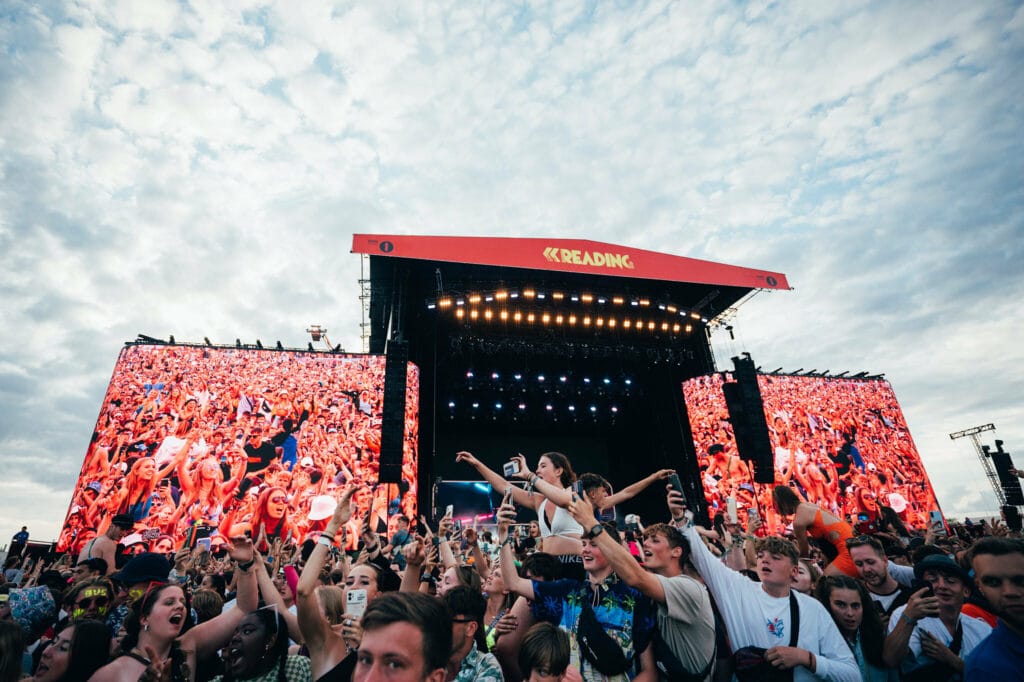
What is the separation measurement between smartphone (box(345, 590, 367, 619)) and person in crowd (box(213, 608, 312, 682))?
2.31 feet

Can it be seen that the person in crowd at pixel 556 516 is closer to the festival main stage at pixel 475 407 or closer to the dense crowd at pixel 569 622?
the dense crowd at pixel 569 622

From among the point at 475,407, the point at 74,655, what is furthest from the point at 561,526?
the point at 475,407

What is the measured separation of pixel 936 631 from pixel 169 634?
14.6 ft

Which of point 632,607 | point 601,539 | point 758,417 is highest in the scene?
point 758,417

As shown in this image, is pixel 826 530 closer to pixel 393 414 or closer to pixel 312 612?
pixel 312 612

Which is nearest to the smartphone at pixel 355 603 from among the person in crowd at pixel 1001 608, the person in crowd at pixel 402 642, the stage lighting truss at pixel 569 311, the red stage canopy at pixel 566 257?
the person in crowd at pixel 402 642

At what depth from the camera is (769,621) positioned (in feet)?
8.79

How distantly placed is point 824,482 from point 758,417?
5.09 metres

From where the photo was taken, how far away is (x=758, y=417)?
15586 mm

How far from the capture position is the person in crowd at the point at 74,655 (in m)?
2.35

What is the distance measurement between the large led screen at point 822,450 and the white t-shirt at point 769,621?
1570cm

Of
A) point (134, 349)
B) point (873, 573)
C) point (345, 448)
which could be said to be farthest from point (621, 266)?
point (134, 349)

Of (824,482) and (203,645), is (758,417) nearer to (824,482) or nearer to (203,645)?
(824,482)

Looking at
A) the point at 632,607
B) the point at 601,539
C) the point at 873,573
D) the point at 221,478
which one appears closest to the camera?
the point at 601,539
